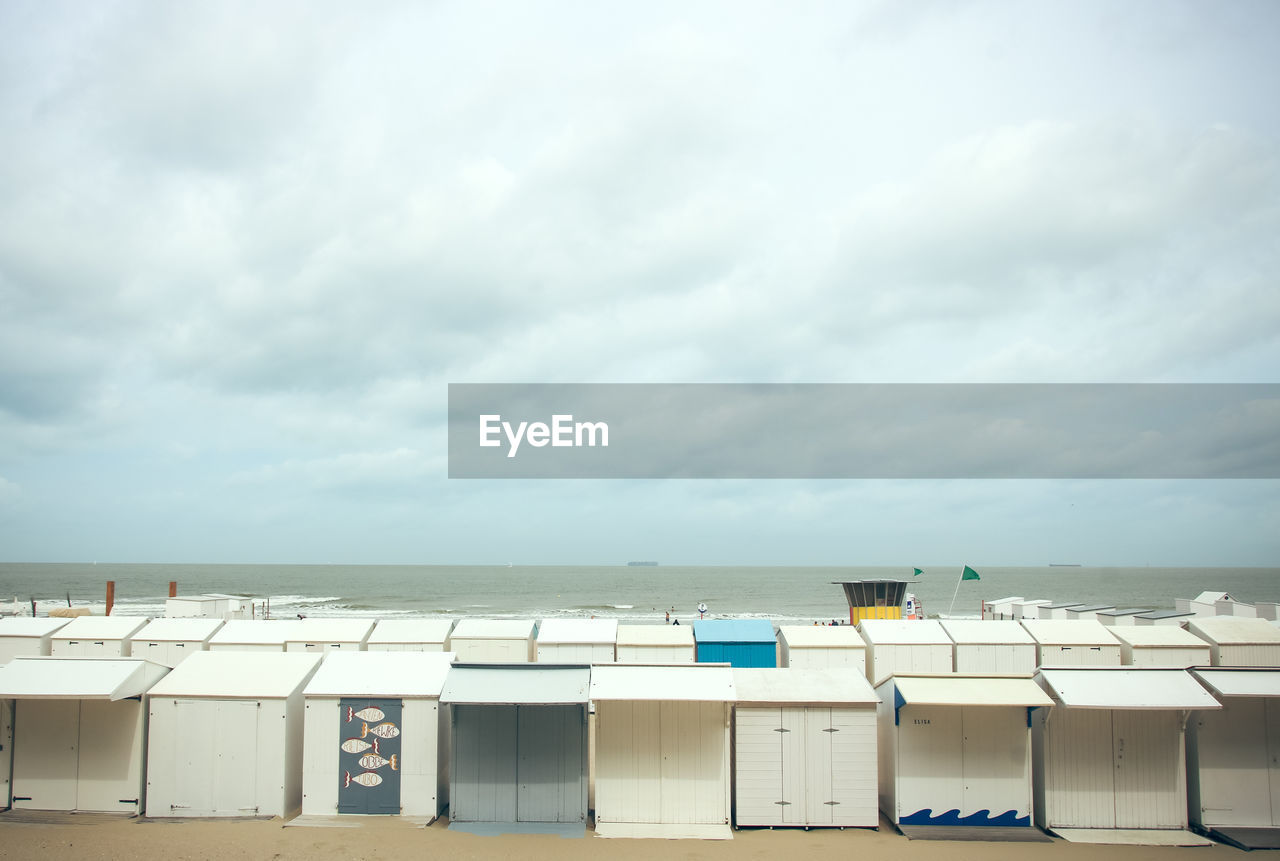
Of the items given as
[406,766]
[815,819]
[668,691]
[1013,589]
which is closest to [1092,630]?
[815,819]

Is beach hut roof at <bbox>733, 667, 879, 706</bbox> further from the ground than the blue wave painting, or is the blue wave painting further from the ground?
beach hut roof at <bbox>733, 667, 879, 706</bbox>

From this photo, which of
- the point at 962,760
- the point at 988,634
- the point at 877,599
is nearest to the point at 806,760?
the point at 962,760

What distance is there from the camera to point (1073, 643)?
19.4m

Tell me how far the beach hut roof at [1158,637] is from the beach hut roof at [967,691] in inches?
Answer: 326

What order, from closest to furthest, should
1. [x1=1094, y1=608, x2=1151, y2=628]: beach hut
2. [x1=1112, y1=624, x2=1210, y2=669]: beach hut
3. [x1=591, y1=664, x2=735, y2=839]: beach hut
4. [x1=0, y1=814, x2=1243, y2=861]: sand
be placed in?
[x1=0, y1=814, x2=1243, y2=861]: sand, [x1=591, y1=664, x2=735, y2=839]: beach hut, [x1=1112, y1=624, x2=1210, y2=669]: beach hut, [x1=1094, y1=608, x2=1151, y2=628]: beach hut

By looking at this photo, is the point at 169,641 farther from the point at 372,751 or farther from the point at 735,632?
the point at 735,632

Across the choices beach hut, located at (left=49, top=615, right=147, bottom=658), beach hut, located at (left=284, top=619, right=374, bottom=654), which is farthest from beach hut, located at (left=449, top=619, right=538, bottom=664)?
beach hut, located at (left=49, top=615, right=147, bottom=658)

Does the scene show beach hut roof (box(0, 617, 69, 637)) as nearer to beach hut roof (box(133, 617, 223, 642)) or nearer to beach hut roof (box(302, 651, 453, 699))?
beach hut roof (box(133, 617, 223, 642))

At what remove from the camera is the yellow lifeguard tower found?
28141 mm

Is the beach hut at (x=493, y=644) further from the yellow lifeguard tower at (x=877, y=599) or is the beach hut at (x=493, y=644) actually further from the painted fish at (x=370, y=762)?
the yellow lifeguard tower at (x=877, y=599)

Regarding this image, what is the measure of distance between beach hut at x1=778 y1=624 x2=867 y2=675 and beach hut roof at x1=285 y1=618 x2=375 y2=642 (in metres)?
10.4

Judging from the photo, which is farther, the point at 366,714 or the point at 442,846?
the point at 366,714

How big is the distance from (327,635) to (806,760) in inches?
503

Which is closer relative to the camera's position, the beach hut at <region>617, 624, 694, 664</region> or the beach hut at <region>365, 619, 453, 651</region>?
the beach hut at <region>617, 624, 694, 664</region>
